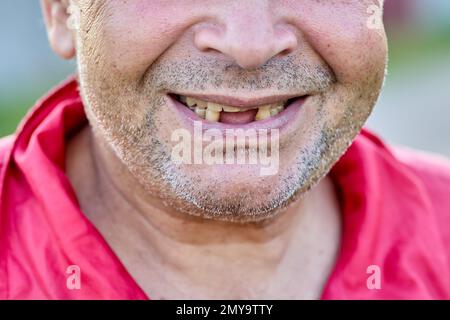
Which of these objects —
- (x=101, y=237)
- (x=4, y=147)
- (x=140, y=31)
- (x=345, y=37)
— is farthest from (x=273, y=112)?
(x=4, y=147)

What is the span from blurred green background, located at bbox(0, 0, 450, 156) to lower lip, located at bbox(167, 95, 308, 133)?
4.34 meters

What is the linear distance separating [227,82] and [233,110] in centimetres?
10

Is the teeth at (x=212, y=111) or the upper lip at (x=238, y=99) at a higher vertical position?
the upper lip at (x=238, y=99)

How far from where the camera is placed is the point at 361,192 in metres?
2.53

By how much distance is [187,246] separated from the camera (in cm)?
233

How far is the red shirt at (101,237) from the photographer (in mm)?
2174

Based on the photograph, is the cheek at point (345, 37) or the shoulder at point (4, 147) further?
the shoulder at point (4, 147)

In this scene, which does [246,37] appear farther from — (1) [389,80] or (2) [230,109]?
(1) [389,80]

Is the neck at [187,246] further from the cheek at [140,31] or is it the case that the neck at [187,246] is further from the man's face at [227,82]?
the cheek at [140,31]

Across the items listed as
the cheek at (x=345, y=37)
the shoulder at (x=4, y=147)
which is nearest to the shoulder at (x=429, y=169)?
the cheek at (x=345, y=37)

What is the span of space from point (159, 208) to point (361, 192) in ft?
1.93

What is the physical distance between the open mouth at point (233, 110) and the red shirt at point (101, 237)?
0.41 m

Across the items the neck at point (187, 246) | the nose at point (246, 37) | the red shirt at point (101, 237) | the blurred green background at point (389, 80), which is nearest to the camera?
the nose at point (246, 37)

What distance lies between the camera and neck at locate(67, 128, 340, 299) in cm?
230
